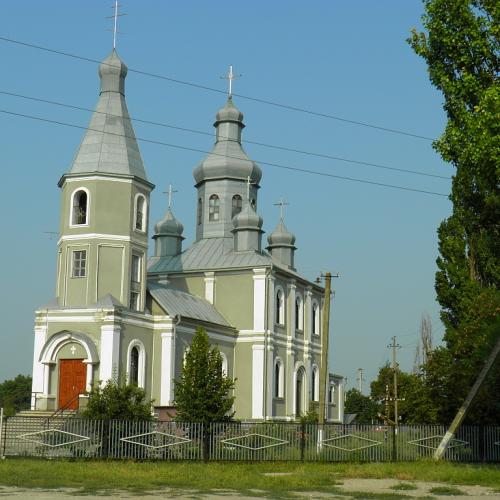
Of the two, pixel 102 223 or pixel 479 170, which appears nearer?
pixel 479 170

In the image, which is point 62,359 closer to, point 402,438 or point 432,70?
point 402,438

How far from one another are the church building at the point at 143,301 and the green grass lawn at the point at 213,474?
1341cm

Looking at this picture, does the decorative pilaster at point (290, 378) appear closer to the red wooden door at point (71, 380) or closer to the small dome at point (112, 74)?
the red wooden door at point (71, 380)

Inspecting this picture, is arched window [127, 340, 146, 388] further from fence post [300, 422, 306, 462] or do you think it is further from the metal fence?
fence post [300, 422, 306, 462]

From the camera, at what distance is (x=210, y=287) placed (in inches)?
1907

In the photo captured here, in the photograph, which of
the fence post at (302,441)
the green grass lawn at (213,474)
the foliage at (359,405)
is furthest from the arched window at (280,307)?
the foliage at (359,405)

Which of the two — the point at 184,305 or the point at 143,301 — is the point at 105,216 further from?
the point at 184,305

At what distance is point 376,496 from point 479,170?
8.53 metres

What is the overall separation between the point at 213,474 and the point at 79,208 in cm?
2096

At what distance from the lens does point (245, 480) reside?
65.9 feet

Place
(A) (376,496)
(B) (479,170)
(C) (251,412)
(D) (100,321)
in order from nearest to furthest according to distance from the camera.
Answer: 1. (A) (376,496)
2. (B) (479,170)
3. (D) (100,321)
4. (C) (251,412)

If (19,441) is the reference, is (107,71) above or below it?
above

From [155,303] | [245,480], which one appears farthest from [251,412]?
[245,480]

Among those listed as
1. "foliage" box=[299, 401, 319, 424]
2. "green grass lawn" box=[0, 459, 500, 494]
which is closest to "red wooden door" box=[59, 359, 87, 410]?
"foliage" box=[299, 401, 319, 424]
